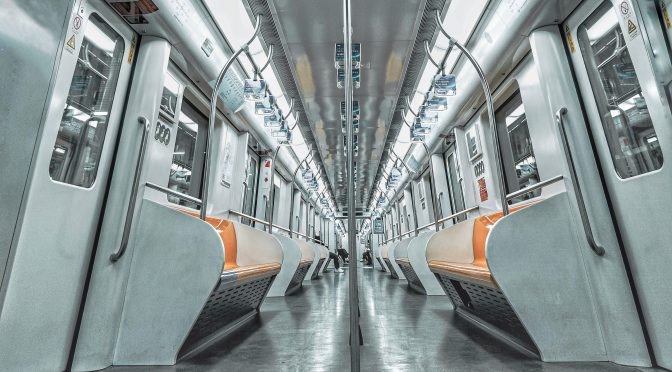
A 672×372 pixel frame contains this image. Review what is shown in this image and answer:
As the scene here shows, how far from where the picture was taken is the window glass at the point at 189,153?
10.7 feet

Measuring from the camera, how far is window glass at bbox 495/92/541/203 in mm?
3248

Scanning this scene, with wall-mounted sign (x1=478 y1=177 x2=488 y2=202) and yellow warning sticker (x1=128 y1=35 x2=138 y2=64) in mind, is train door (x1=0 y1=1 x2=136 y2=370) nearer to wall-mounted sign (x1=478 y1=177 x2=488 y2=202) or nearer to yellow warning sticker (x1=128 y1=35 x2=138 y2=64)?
yellow warning sticker (x1=128 y1=35 x2=138 y2=64)

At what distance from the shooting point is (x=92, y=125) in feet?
5.89

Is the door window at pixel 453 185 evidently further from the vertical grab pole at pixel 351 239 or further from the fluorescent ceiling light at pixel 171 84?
the vertical grab pole at pixel 351 239

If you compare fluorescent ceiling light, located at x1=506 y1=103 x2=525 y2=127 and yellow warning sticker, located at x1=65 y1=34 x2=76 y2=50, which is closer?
yellow warning sticker, located at x1=65 y1=34 x2=76 y2=50

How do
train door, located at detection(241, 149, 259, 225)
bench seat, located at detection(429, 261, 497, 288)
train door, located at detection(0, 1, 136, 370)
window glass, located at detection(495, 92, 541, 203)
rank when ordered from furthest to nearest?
train door, located at detection(241, 149, 259, 225) → window glass, located at detection(495, 92, 541, 203) → bench seat, located at detection(429, 261, 497, 288) → train door, located at detection(0, 1, 136, 370)

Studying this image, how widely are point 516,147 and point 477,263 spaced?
1.78 meters

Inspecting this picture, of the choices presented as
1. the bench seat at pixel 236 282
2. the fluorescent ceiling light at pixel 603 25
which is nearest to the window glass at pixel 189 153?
the bench seat at pixel 236 282

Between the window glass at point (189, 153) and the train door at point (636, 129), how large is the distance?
374cm

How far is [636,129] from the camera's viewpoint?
5.45 ft

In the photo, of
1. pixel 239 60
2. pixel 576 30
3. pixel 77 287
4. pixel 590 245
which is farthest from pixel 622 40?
pixel 77 287

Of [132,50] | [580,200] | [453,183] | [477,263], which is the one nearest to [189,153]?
[132,50]

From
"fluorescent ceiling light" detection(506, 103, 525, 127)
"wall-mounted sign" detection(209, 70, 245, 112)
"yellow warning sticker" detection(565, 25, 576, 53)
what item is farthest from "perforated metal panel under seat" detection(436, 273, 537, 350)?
"wall-mounted sign" detection(209, 70, 245, 112)

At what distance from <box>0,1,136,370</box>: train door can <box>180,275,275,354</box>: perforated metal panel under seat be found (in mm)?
629
